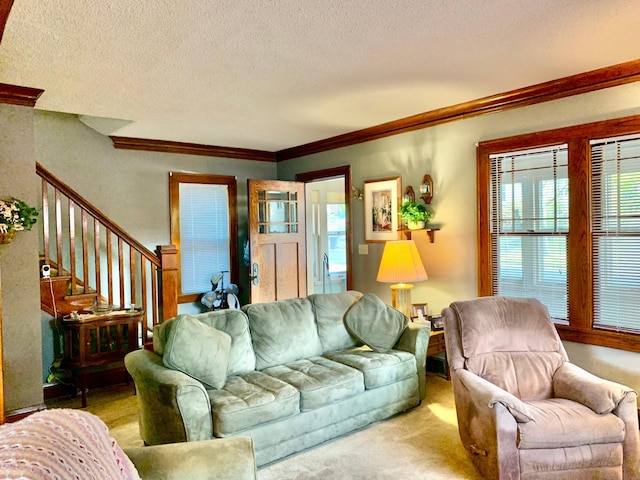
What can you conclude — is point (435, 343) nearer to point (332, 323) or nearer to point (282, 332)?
point (332, 323)

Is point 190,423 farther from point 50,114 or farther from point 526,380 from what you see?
point 50,114

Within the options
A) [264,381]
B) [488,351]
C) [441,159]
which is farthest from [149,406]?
[441,159]

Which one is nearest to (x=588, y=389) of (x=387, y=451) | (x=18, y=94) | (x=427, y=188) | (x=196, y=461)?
(x=387, y=451)

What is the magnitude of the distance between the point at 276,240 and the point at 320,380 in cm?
303

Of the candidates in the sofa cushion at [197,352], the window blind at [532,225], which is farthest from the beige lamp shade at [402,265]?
the sofa cushion at [197,352]

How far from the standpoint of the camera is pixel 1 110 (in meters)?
3.28

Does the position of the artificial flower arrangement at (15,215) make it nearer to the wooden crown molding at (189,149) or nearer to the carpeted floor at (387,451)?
the carpeted floor at (387,451)

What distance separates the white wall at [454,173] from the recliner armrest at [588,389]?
0.84m

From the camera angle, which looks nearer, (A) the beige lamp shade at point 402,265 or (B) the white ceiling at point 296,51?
(B) the white ceiling at point 296,51

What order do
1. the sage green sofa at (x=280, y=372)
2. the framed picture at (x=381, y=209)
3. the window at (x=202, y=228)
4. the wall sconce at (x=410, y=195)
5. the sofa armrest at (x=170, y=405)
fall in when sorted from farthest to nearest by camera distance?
the window at (x=202, y=228) < the framed picture at (x=381, y=209) < the wall sconce at (x=410, y=195) < the sage green sofa at (x=280, y=372) < the sofa armrest at (x=170, y=405)

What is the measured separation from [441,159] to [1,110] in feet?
12.2

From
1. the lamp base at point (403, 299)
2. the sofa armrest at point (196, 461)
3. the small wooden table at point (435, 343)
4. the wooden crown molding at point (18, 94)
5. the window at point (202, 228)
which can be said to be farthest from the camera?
the window at point (202, 228)

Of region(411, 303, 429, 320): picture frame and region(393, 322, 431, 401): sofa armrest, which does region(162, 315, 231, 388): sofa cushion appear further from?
region(411, 303, 429, 320): picture frame

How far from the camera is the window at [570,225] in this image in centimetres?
320
